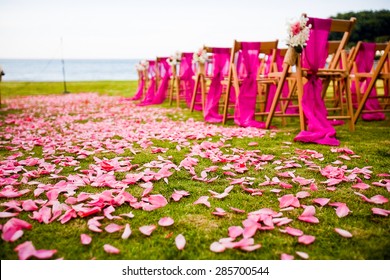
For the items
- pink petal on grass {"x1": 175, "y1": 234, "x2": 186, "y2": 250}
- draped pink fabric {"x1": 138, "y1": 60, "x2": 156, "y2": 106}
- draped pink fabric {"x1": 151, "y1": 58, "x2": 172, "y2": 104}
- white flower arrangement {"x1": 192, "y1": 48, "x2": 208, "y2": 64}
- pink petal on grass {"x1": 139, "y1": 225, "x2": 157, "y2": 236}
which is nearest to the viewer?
pink petal on grass {"x1": 175, "y1": 234, "x2": 186, "y2": 250}

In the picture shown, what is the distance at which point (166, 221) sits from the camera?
5.64ft

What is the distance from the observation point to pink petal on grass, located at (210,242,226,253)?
1438 mm

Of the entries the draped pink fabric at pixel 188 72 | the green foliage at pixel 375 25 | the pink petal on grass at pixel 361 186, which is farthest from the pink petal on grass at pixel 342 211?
the green foliage at pixel 375 25

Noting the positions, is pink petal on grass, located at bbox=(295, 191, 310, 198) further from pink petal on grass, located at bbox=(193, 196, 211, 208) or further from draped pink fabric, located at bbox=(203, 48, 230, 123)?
draped pink fabric, located at bbox=(203, 48, 230, 123)

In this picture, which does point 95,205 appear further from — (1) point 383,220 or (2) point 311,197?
(1) point 383,220

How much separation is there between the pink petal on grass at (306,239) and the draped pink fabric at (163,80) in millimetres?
7932

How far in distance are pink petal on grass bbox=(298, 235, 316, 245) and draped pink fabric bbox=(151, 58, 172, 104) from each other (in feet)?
26.0

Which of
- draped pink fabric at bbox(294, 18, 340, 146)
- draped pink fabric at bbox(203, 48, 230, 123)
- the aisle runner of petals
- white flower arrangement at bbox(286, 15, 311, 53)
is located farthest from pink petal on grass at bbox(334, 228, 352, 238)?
draped pink fabric at bbox(203, 48, 230, 123)

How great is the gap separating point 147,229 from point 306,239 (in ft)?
2.89

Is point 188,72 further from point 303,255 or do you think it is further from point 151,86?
point 303,255

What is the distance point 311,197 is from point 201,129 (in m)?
2.81

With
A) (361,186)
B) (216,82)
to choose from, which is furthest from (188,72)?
(361,186)

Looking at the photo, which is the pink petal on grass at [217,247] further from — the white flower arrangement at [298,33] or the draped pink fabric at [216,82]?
the draped pink fabric at [216,82]
